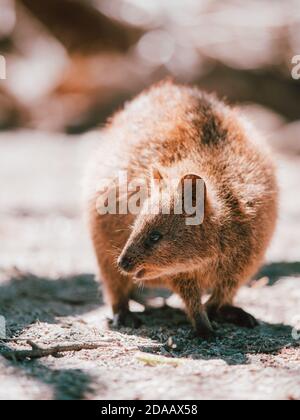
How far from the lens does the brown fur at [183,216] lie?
502cm

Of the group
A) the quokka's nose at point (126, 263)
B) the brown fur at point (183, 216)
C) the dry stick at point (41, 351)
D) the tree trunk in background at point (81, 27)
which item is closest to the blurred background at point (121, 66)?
the tree trunk in background at point (81, 27)

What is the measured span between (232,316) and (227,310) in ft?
0.25

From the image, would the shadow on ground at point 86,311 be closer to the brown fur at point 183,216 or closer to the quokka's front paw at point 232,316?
the quokka's front paw at point 232,316

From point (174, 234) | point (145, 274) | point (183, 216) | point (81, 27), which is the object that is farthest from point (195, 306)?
point (81, 27)

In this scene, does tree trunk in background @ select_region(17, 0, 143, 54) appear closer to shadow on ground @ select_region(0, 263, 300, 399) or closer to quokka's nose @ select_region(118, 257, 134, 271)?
shadow on ground @ select_region(0, 263, 300, 399)

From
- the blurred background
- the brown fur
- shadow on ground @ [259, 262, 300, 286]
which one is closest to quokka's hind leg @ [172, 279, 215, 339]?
the brown fur

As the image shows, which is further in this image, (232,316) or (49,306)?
(49,306)

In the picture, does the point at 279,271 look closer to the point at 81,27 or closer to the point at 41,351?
the point at 41,351

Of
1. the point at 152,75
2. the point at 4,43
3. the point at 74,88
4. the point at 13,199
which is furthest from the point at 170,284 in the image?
the point at 4,43

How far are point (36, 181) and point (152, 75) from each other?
13.5 feet

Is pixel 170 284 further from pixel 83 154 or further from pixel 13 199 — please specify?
pixel 83 154

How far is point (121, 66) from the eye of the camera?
48.1ft

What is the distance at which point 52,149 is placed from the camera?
13.6 meters

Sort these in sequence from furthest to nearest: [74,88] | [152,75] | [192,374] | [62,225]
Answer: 1. [74,88]
2. [152,75]
3. [62,225]
4. [192,374]
